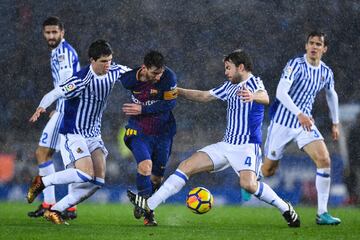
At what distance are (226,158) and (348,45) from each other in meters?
6.69

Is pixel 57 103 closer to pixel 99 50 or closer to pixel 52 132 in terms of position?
pixel 52 132

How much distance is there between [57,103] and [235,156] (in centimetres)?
236

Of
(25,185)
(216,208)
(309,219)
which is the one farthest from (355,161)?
(25,185)

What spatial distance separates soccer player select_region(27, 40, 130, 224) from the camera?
30.4 ft

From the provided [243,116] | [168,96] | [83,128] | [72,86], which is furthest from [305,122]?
[72,86]

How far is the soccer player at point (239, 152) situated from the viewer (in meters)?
9.04

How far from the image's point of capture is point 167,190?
8.98 metres

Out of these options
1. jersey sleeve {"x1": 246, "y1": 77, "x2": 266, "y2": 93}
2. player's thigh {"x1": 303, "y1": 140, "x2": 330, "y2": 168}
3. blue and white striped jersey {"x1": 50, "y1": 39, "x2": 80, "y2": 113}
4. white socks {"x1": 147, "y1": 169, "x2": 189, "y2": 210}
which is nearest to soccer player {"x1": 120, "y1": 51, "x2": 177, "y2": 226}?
white socks {"x1": 147, "y1": 169, "x2": 189, "y2": 210}

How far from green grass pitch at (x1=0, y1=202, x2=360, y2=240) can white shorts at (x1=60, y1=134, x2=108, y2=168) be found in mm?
621

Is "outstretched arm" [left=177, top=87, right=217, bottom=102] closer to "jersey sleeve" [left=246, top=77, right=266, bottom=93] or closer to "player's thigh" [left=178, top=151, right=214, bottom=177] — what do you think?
"jersey sleeve" [left=246, top=77, right=266, bottom=93]

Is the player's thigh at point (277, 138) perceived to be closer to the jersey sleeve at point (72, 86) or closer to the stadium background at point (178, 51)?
the jersey sleeve at point (72, 86)

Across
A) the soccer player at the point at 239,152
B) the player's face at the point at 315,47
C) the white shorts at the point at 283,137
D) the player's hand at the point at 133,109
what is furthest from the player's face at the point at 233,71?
the player's face at the point at 315,47

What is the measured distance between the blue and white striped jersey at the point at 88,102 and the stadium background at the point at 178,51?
450cm

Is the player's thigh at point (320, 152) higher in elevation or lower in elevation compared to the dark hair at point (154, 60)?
lower
